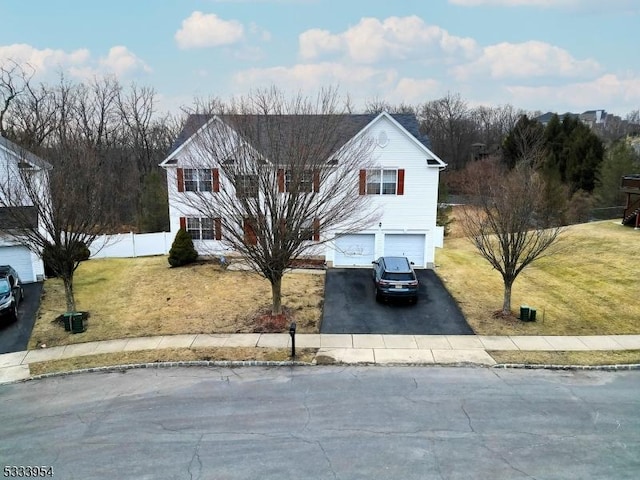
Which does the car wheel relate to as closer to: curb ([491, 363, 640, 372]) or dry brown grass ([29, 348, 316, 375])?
dry brown grass ([29, 348, 316, 375])

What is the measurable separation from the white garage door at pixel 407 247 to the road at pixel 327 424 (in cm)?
1200

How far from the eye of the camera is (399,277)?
64.1 feet

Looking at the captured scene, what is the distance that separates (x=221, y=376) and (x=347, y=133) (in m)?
13.7

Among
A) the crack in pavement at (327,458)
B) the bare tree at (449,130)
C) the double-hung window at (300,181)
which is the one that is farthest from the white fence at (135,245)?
the bare tree at (449,130)

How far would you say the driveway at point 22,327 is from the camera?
16.8m

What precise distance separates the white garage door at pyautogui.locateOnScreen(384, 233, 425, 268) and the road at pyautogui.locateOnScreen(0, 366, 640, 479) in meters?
12.0

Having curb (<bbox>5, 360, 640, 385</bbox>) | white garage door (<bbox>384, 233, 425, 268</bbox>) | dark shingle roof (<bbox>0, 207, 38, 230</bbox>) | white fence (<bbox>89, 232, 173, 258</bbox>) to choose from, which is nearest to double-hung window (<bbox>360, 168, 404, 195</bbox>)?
white garage door (<bbox>384, 233, 425, 268</bbox>)

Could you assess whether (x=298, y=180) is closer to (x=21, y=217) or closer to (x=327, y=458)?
(x=327, y=458)

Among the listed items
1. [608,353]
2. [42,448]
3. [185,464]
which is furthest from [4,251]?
[608,353]

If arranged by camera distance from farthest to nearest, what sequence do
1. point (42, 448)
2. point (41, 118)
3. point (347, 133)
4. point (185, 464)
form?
point (41, 118) < point (347, 133) < point (42, 448) < point (185, 464)

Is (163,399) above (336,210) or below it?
below

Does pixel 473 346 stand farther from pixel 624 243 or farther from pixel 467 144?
pixel 467 144

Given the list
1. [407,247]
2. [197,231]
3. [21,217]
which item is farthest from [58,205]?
[407,247]

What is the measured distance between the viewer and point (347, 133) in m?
22.9
